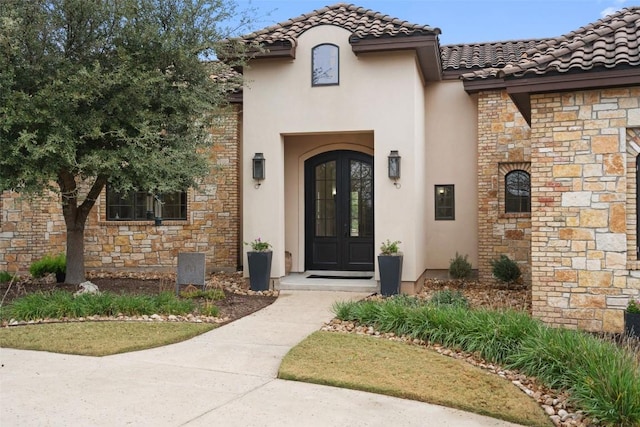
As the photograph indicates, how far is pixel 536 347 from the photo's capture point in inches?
218

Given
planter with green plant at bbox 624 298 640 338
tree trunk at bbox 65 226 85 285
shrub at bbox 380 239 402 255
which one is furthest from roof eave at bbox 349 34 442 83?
tree trunk at bbox 65 226 85 285

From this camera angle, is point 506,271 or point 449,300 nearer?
point 449,300

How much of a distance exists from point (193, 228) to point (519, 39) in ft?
33.3

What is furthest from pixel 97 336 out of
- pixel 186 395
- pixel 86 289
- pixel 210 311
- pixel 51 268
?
pixel 51 268

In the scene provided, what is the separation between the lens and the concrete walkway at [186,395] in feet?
14.1

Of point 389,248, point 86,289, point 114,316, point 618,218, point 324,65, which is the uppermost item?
point 324,65

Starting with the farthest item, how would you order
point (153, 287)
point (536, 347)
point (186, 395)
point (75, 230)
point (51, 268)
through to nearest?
point (51, 268) < point (153, 287) < point (75, 230) < point (536, 347) < point (186, 395)

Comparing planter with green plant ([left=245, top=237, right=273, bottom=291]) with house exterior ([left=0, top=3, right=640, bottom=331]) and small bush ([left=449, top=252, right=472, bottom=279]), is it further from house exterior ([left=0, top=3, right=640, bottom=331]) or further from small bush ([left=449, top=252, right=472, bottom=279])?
small bush ([left=449, top=252, right=472, bottom=279])

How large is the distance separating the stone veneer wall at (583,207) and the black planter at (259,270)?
5115 mm

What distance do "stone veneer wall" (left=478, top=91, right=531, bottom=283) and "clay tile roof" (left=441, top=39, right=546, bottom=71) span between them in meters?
0.96

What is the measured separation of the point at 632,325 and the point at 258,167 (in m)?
7.27

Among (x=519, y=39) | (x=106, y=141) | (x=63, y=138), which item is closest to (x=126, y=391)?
(x=63, y=138)

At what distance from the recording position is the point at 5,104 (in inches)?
315

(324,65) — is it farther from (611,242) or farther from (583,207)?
(611,242)
